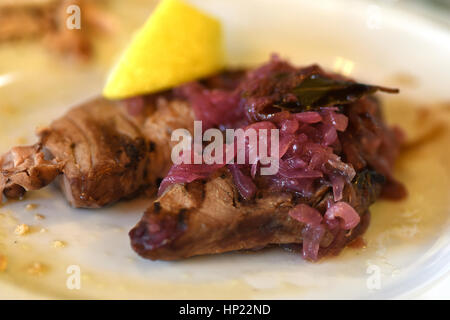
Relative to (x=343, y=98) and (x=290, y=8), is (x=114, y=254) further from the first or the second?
(x=290, y=8)

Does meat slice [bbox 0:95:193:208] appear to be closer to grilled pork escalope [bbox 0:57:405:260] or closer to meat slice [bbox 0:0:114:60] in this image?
grilled pork escalope [bbox 0:57:405:260]

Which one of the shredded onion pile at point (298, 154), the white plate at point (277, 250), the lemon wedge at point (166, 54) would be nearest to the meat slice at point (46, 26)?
the white plate at point (277, 250)

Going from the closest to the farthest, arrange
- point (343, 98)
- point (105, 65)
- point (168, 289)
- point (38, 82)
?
1. point (168, 289)
2. point (343, 98)
3. point (38, 82)
4. point (105, 65)

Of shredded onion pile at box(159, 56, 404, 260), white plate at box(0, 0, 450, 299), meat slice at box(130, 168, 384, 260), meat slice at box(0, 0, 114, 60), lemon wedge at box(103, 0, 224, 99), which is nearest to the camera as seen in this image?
meat slice at box(130, 168, 384, 260)

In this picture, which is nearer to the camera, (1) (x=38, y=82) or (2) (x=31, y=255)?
(2) (x=31, y=255)

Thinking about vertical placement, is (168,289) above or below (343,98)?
below

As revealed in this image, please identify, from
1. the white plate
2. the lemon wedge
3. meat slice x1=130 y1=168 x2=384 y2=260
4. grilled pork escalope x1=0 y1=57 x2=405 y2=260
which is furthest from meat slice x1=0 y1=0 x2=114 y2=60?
meat slice x1=130 y1=168 x2=384 y2=260

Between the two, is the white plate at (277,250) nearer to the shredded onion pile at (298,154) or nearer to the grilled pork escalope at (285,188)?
the grilled pork escalope at (285,188)
